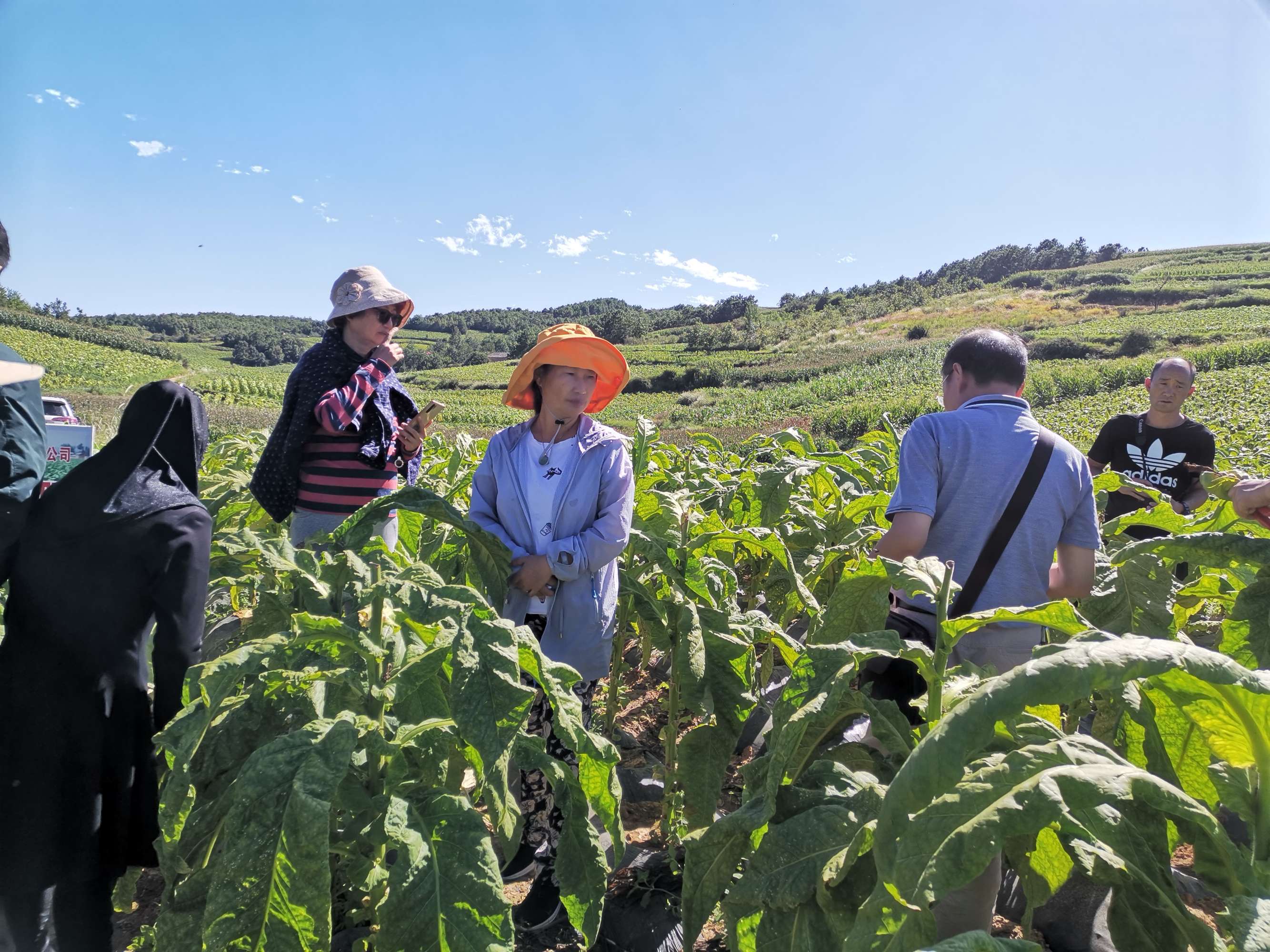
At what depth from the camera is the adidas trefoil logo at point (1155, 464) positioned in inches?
173

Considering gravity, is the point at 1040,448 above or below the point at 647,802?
above

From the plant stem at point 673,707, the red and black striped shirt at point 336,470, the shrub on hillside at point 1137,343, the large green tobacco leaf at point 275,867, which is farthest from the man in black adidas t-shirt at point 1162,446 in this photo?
the shrub on hillside at point 1137,343

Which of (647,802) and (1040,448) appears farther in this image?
(647,802)

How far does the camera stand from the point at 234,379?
4059cm

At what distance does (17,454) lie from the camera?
A: 2256 mm

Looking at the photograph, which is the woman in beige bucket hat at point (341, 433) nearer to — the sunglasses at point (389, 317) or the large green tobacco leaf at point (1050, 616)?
the sunglasses at point (389, 317)

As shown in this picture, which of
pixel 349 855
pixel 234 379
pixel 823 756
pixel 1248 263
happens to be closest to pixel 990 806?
pixel 823 756

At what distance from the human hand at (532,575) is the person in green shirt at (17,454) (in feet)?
4.74

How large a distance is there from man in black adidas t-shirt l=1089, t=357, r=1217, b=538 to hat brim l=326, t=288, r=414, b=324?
399 cm

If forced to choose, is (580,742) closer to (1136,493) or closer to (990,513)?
(990,513)

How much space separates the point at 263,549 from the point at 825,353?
53.2 m

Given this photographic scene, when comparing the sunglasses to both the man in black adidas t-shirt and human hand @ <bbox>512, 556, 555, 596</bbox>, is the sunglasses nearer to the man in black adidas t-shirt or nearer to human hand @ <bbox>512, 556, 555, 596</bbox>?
human hand @ <bbox>512, 556, 555, 596</bbox>

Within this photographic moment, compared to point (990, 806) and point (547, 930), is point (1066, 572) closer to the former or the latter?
point (990, 806)

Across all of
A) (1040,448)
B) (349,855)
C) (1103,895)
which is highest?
(1040,448)
